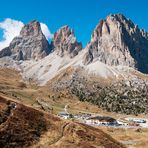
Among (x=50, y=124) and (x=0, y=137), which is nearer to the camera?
(x=0, y=137)

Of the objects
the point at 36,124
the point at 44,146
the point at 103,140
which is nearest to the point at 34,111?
the point at 36,124

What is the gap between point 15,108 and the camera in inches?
1388

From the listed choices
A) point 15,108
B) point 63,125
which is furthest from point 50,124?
point 15,108

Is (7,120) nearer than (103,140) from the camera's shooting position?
Yes

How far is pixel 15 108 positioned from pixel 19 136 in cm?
304

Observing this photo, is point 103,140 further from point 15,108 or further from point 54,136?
point 15,108

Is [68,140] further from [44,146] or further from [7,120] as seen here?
[7,120]

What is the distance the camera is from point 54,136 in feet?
115

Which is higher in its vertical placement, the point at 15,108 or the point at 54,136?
the point at 15,108

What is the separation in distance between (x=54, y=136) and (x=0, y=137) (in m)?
5.28

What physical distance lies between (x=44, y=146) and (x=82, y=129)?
15.1ft

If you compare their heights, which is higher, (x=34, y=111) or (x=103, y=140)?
(x=34, y=111)

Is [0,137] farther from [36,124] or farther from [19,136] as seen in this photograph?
[36,124]

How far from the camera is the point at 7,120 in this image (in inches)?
1334
